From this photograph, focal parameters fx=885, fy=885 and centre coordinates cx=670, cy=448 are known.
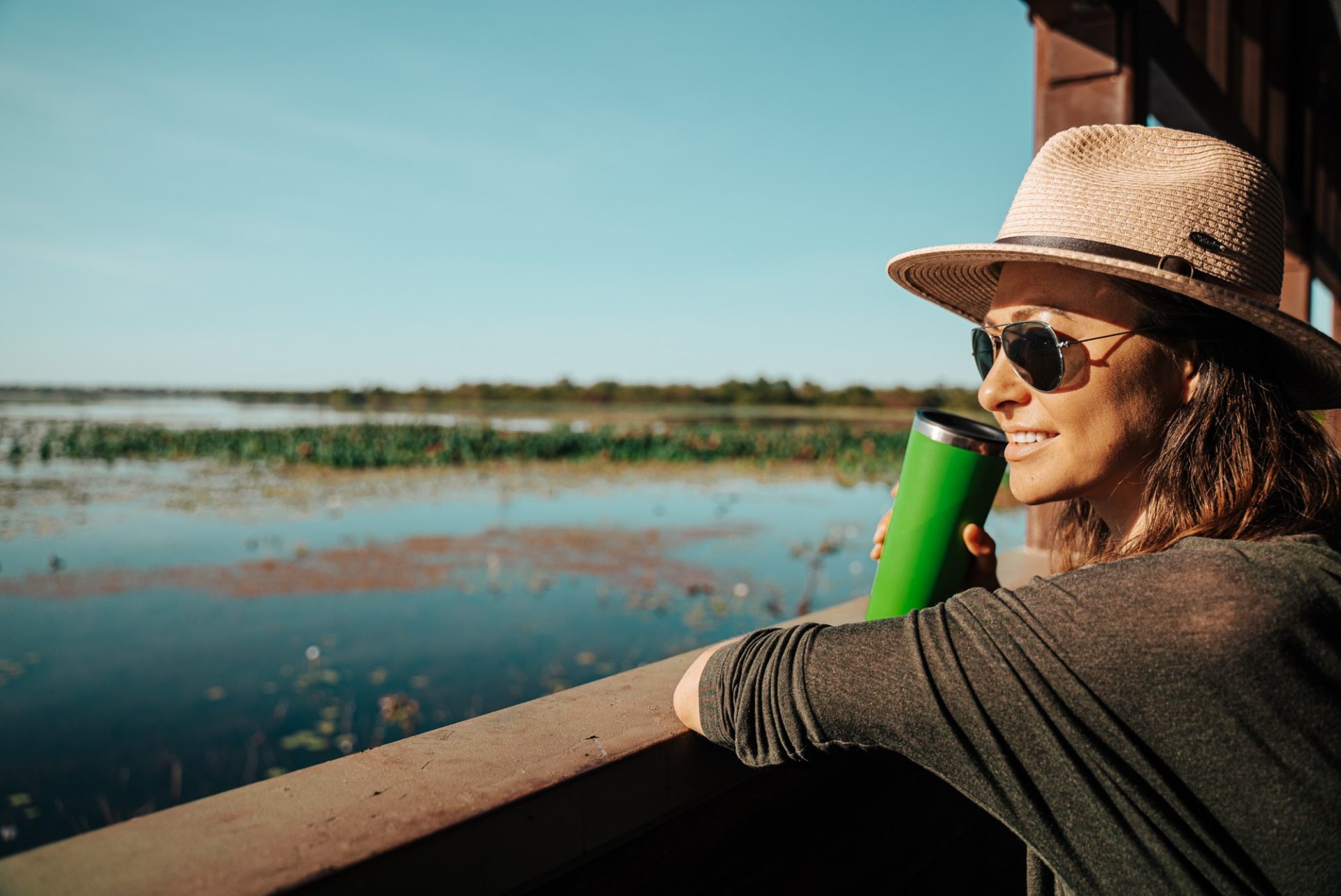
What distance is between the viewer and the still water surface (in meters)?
3.99

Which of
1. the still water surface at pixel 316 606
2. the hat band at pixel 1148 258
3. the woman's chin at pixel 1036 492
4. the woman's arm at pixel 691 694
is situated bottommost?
the still water surface at pixel 316 606

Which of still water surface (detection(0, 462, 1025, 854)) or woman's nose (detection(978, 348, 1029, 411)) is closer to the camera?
woman's nose (detection(978, 348, 1029, 411))

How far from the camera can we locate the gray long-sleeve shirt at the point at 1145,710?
720 millimetres

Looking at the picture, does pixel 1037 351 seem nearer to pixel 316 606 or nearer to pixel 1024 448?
pixel 1024 448

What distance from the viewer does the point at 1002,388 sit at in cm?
108

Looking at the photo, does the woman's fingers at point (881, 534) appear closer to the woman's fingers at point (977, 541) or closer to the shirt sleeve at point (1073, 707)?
the woman's fingers at point (977, 541)

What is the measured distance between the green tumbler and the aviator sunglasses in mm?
119

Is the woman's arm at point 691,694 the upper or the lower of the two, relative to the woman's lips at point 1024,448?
lower

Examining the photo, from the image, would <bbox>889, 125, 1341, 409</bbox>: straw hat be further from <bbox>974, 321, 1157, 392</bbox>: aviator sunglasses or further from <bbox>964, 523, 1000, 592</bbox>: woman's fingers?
<bbox>964, 523, 1000, 592</bbox>: woman's fingers

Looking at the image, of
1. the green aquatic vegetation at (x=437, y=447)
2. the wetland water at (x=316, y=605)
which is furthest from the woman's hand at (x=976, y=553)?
the green aquatic vegetation at (x=437, y=447)

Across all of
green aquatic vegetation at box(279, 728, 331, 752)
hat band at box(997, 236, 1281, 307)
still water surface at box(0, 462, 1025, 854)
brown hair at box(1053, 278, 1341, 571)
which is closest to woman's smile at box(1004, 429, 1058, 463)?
brown hair at box(1053, 278, 1341, 571)

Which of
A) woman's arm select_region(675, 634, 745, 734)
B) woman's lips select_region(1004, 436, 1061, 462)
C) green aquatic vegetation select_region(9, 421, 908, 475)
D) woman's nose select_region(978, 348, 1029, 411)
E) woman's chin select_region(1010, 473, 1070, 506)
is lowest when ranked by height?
green aquatic vegetation select_region(9, 421, 908, 475)

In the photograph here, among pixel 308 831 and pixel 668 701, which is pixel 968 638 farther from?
pixel 308 831

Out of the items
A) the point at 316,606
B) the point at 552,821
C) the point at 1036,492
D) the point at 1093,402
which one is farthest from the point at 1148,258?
the point at 316,606
